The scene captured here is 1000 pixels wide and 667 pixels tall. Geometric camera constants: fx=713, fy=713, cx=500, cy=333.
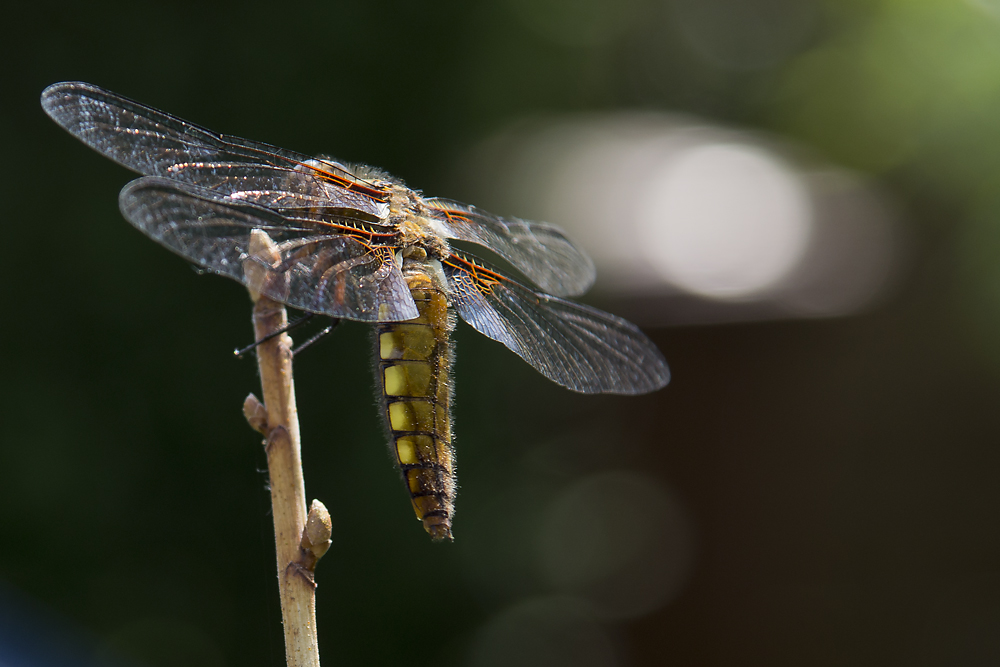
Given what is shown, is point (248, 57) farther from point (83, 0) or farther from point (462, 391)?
point (462, 391)

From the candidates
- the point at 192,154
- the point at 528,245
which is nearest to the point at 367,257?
the point at 192,154

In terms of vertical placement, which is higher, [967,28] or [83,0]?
[83,0]

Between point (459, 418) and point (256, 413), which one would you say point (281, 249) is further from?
point (459, 418)

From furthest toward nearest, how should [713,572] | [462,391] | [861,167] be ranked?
[861,167], [713,572], [462,391]

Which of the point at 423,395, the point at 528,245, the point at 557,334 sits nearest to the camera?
the point at 423,395

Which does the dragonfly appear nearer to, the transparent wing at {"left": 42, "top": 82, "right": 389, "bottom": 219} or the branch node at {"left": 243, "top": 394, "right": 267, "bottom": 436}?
the transparent wing at {"left": 42, "top": 82, "right": 389, "bottom": 219}

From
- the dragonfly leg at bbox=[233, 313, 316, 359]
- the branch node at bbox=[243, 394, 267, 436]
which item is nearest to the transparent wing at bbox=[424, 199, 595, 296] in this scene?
the dragonfly leg at bbox=[233, 313, 316, 359]

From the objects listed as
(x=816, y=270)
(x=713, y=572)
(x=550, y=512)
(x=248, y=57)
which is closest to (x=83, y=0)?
(x=248, y=57)
